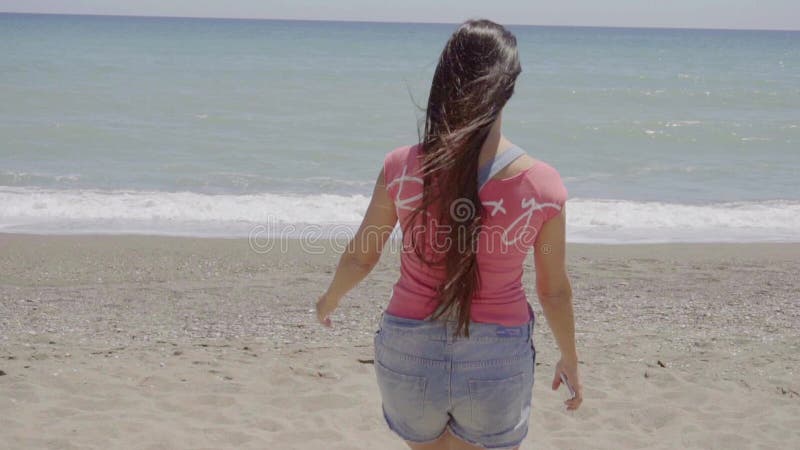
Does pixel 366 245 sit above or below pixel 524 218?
below

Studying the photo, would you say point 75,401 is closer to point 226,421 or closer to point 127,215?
point 226,421

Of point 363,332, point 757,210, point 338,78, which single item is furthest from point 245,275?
point 338,78

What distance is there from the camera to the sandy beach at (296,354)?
13.1 feet

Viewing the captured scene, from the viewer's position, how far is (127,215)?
952 centimetres

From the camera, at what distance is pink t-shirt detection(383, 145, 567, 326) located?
6.20 ft

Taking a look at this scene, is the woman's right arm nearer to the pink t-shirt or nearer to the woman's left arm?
the pink t-shirt

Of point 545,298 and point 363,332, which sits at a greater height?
point 545,298

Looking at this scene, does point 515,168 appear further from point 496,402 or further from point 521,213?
point 496,402

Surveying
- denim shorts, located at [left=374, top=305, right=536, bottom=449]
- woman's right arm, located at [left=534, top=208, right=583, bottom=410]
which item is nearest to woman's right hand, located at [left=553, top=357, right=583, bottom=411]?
woman's right arm, located at [left=534, top=208, right=583, bottom=410]

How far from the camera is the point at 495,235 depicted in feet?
6.24

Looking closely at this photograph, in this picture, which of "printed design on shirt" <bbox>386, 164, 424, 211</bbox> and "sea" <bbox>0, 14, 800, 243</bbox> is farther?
"sea" <bbox>0, 14, 800, 243</bbox>

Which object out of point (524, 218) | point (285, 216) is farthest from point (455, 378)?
point (285, 216)

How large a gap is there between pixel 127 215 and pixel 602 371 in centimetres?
631

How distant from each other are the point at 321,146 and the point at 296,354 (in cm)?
1082
